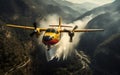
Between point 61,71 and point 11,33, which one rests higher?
point 11,33

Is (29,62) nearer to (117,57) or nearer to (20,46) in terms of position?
(20,46)

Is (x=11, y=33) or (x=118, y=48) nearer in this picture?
(x=118, y=48)

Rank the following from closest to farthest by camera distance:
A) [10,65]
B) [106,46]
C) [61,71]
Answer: [10,65], [61,71], [106,46]

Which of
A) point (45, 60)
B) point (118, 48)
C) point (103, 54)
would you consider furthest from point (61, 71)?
point (118, 48)

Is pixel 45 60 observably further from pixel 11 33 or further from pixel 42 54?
pixel 11 33

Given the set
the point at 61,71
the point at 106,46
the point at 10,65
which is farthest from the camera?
the point at 106,46

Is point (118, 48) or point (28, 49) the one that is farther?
point (28, 49)

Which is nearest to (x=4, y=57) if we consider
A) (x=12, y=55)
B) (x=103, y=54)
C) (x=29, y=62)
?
(x=12, y=55)

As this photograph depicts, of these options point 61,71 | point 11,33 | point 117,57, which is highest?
point 11,33

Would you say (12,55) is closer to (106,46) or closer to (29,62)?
(29,62)
